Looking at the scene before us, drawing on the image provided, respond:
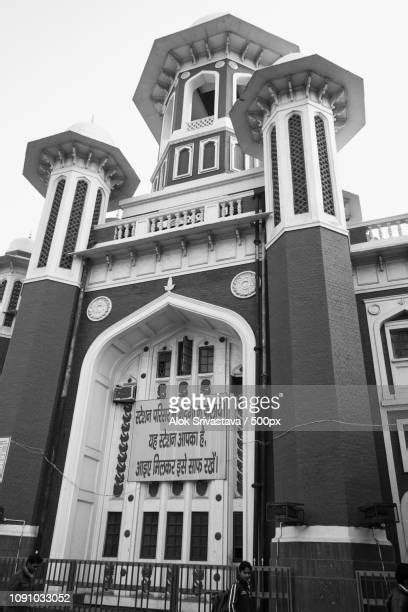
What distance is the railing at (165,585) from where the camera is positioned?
26.6ft

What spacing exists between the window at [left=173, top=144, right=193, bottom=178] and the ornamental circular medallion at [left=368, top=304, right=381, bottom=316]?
932 centimetres

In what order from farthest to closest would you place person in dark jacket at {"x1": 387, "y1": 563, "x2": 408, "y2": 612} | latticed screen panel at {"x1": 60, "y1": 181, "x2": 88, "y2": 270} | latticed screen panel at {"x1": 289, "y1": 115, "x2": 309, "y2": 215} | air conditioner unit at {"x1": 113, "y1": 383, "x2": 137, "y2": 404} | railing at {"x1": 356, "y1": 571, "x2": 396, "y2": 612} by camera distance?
latticed screen panel at {"x1": 60, "y1": 181, "x2": 88, "y2": 270}
air conditioner unit at {"x1": 113, "y1": 383, "x2": 137, "y2": 404}
latticed screen panel at {"x1": 289, "y1": 115, "x2": 309, "y2": 215}
railing at {"x1": 356, "y1": 571, "x2": 396, "y2": 612}
person in dark jacket at {"x1": 387, "y1": 563, "x2": 408, "y2": 612}

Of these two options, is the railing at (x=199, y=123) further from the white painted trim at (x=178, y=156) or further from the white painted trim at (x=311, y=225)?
the white painted trim at (x=311, y=225)

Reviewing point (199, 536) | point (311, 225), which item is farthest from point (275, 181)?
point (199, 536)

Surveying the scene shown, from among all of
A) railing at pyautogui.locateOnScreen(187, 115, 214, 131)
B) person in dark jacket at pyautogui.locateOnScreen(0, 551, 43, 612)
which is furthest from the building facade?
railing at pyautogui.locateOnScreen(187, 115, 214, 131)

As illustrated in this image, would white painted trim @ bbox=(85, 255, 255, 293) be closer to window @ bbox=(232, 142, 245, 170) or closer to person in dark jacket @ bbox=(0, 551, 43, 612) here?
window @ bbox=(232, 142, 245, 170)

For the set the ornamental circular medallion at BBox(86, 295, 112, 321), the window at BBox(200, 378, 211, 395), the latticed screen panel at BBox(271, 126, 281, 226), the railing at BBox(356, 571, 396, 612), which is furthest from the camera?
the ornamental circular medallion at BBox(86, 295, 112, 321)

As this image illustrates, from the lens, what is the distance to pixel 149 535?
38.2 feet

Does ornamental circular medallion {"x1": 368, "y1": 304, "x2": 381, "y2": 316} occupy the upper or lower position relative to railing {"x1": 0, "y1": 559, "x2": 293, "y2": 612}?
upper

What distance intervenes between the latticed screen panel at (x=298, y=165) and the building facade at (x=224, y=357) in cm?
5

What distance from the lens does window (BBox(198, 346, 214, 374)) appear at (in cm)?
1308

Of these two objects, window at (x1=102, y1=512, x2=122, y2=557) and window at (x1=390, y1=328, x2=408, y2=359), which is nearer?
window at (x1=390, y1=328, x2=408, y2=359)

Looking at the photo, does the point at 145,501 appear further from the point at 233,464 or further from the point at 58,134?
the point at 58,134

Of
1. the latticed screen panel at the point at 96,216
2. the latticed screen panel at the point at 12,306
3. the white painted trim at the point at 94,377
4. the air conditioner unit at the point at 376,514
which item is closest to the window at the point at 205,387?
the white painted trim at the point at 94,377
